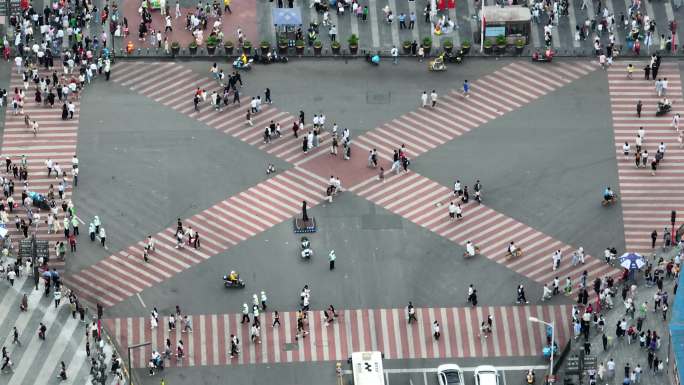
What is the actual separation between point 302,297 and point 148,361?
1257 cm

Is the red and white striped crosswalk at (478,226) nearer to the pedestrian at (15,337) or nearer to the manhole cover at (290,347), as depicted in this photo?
the manhole cover at (290,347)

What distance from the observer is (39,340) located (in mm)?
175625

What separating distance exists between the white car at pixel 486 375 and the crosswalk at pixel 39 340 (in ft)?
84.5

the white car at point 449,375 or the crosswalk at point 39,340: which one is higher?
the crosswalk at point 39,340

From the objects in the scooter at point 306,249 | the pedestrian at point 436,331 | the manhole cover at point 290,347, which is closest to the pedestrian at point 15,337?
the manhole cover at point 290,347

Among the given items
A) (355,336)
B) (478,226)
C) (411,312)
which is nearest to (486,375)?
(411,312)

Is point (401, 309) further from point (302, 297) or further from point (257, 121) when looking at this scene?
point (257, 121)

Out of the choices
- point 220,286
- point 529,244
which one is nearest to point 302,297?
point 220,286

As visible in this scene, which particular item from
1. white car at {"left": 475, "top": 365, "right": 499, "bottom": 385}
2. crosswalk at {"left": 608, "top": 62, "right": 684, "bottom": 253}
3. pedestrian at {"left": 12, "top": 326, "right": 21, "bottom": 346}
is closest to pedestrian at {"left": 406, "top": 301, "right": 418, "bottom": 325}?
white car at {"left": 475, "top": 365, "right": 499, "bottom": 385}

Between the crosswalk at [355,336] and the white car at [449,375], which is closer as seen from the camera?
the white car at [449,375]

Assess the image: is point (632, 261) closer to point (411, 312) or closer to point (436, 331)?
point (436, 331)

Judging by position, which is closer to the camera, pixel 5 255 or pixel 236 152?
pixel 5 255

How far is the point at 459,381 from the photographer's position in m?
176

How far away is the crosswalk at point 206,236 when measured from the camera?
601 feet
